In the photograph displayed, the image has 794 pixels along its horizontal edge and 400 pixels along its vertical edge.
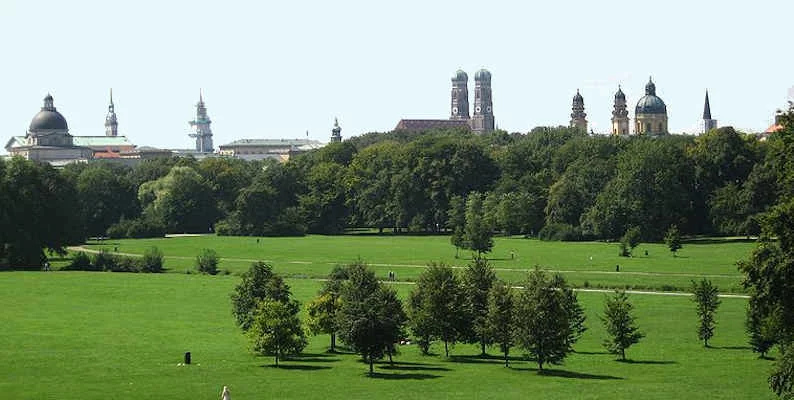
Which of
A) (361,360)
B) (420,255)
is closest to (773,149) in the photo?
(361,360)

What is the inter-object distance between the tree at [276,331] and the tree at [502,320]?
7350 millimetres

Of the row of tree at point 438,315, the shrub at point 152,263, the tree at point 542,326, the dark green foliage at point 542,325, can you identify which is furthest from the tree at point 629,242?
the tree at point 542,326

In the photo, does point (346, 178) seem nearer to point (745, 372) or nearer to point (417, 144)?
point (417, 144)

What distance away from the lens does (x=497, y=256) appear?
106 metres

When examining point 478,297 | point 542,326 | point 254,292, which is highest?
point 254,292

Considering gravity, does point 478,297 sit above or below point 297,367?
above

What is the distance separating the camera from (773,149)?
44.9 meters

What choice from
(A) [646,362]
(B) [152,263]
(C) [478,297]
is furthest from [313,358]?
(B) [152,263]

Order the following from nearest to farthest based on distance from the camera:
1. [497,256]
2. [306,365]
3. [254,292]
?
[306,365] < [254,292] < [497,256]

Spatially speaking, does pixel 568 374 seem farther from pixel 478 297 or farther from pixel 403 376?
pixel 478 297

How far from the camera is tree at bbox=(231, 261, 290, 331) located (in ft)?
204

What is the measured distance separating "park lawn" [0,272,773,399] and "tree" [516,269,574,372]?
723mm

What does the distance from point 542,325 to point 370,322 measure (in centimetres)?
624

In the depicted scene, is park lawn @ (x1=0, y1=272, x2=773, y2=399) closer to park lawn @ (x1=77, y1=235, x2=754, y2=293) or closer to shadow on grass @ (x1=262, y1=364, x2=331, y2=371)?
shadow on grass @ (x1=262, y1=364, x2=331, y2=371)
